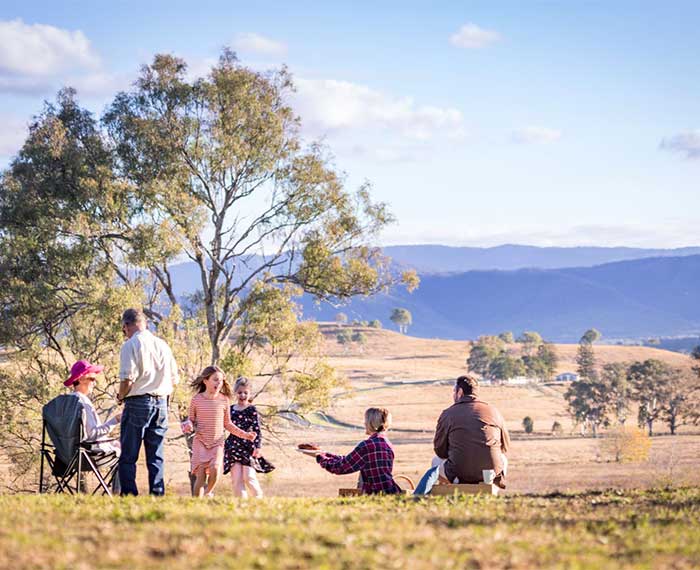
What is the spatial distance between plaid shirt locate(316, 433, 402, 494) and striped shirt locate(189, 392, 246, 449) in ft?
5.03

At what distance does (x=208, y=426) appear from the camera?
10383 mm

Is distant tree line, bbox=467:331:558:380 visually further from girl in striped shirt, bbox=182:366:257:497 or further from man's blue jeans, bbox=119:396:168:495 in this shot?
man's blue jeans, bbox=119:396:168:495

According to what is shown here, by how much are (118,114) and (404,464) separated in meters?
29.1

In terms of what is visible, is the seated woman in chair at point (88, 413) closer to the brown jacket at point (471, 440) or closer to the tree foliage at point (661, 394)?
the brown jacket at point (471, 440)

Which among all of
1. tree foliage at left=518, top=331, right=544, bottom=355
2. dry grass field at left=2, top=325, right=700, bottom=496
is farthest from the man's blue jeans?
tree foliage at left=518, top=331, right=544, bottom=355

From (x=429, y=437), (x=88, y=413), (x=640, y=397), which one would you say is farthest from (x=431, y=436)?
(x=88, y=413)

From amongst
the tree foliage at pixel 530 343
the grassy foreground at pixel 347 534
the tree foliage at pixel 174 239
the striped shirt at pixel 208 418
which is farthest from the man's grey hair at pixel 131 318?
the tree foliage at pixel 530 343

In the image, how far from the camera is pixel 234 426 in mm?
10648

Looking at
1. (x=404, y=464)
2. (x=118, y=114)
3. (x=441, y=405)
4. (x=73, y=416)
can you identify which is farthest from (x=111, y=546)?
(x=441, y=405)

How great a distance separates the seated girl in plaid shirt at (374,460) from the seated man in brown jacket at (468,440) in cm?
57

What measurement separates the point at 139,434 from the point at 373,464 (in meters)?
2.42

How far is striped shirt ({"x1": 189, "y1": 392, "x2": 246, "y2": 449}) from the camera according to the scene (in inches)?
408

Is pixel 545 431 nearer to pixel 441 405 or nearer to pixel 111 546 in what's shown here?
pixel 441 405

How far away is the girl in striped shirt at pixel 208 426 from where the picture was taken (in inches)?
409
